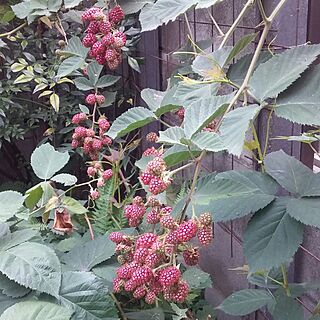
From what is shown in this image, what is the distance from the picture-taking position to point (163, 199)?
1140mm

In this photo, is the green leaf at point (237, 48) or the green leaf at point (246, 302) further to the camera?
the green leaf at point (246, 302)

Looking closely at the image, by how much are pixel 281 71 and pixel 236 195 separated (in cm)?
22

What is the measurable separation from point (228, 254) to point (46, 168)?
774 millimetres

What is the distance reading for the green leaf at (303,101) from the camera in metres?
0.67

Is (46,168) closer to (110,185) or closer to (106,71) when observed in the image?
(110,185)

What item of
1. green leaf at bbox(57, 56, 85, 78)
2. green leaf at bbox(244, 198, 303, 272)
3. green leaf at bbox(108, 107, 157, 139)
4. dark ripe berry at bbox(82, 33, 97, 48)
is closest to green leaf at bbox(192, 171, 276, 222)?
green leaf at bbox(244, 198, 303, 272)

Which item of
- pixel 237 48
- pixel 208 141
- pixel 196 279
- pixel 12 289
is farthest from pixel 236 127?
pixel 196 279

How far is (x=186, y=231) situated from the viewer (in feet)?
2.10

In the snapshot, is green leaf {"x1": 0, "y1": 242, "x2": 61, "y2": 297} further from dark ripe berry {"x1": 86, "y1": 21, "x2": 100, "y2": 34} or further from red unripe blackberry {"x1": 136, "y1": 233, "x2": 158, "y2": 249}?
dark ripe berry {"x1": 86, "y1": 21, "x2": 100, "y2": 34}

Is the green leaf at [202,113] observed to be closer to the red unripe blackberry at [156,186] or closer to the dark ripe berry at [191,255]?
the red unripe blackberry at [156,186]

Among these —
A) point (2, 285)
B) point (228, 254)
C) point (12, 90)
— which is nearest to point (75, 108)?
point (12, 90)

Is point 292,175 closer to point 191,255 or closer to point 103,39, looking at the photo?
point 191,255

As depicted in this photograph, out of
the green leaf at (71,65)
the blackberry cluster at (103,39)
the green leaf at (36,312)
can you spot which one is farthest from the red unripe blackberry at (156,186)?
the green leaf at (71,65)

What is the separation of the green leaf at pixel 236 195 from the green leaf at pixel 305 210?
0.13 ft
